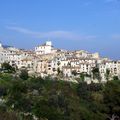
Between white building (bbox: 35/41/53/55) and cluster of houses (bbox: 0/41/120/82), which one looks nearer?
cluster of houses (bbox: 0/41/120/82)

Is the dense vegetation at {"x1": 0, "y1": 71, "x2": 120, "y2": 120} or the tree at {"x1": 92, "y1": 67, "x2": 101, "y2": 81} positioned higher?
the tree at {"x1": 92, "y1": 67, "x2": 101, "y2": 81}

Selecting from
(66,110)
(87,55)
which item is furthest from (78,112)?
(87,55)

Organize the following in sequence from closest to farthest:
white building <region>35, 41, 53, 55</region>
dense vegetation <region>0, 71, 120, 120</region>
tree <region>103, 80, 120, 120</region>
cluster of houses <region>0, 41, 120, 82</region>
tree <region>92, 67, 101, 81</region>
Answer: dense vegetation <region>0, 71, 120, 120</region> < tree <region>103, 80, 120, 120</region> < tree <region>92, 67, 101, 81</region> < cluster of houses <region>0, 41, 120, 82</region> < white building <region>35, 41, 53, 55</region>

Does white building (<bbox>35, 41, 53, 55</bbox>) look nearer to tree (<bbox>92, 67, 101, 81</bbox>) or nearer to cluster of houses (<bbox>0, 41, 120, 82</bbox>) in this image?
cluster of houses (<bbox>0, 41, 120, 82</bbox>)

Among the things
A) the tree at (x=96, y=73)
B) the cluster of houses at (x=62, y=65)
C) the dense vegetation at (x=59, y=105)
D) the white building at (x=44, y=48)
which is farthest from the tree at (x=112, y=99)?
the white building at (x=44, y=48)

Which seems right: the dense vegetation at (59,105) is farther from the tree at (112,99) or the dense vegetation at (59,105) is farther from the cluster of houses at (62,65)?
the cluster of houses at (62,65)

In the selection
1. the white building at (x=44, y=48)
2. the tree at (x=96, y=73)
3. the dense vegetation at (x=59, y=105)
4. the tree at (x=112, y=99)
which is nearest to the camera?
the dense vegetation at (x=59, y=105)

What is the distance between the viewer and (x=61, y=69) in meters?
64.9

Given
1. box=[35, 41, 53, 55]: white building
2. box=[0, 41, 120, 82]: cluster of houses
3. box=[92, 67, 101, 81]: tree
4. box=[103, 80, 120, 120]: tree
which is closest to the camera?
box=[103, 80, 120, 120]: tree

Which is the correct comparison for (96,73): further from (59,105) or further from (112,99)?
(59,105)

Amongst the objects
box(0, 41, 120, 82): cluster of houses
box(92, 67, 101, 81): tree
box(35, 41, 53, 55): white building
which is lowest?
box(92, 67, 101, 81): tree

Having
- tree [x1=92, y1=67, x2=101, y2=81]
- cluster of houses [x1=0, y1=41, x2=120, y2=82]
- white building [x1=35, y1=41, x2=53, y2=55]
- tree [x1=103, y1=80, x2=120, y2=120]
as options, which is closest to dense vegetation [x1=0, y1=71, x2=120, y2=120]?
tree [x1=103, y1=80, x2=120, y2=120]

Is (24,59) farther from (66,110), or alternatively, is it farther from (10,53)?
(66,110)

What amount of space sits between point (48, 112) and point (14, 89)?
912 centimetres
